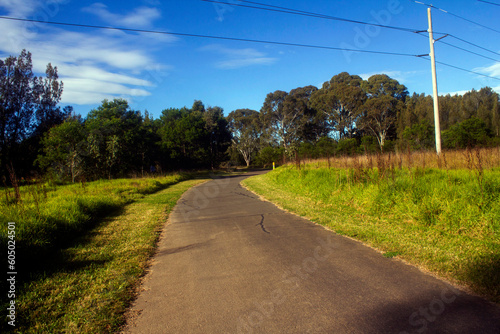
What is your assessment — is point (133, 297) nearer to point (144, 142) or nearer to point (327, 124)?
point (144, 142)

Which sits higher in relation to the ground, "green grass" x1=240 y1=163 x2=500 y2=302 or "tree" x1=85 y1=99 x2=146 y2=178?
"tree" x1=85 y1=99 x2=146 y2=178

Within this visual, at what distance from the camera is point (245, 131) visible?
2507 inches

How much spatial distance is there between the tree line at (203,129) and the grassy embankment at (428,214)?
12.7 m

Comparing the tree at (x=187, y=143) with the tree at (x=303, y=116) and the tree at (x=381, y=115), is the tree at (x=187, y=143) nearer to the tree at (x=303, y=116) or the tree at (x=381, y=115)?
the tree at (x=303, y=116)

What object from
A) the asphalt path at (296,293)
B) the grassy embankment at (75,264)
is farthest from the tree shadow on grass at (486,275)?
the grassy embankment at (75,264)

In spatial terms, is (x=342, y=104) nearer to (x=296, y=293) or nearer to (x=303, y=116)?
(x=303, y=116)

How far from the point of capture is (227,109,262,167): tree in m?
61.9

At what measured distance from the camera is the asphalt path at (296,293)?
2961 millimetres

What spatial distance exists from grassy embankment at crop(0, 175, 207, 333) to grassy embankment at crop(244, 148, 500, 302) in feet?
13.8

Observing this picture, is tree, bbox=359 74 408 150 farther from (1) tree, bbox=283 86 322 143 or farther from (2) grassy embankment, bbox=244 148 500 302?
(2) grassy embankment, bbox=244 148 500 302

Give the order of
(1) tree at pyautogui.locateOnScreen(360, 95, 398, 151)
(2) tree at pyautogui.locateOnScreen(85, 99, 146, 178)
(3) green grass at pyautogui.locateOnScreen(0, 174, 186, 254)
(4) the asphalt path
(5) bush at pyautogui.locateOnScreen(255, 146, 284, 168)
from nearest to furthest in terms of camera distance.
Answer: (4) the asphalt path, (3) green grass at pyautogui.locateOnScreen(0, 174, 186, 254), (2) tree at pyautogui.locateOnScreen(85, 99, 146, 178), (1) tree at pyautogui.locateOnScreen(360, 95, 398, 151), (5) bush at pyautogui.locateOnScreen(255, 146, 284, 168)

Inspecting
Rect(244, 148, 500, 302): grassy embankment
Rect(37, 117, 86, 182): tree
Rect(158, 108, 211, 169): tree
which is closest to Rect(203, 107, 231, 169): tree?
Rect(158, 108, 211, 169): tree

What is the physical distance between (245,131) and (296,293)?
6071cm

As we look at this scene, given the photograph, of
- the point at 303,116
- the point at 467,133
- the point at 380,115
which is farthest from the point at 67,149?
the point at 380,115
